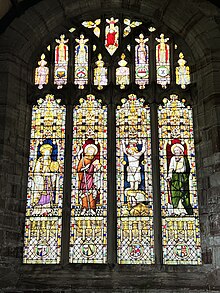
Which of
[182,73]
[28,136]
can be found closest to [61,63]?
[28,136]

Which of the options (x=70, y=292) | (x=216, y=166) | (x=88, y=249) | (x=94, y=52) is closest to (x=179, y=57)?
(x=94, y=52)

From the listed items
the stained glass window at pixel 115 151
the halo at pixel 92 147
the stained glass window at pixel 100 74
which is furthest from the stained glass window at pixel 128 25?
the halo at pixel 92 147

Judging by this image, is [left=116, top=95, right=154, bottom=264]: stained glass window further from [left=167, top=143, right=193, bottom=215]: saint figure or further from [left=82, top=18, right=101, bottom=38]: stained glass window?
[left=82, top=18, right=101, bottom=38]: stained glass window

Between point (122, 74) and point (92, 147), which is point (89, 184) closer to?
point (92, 147)

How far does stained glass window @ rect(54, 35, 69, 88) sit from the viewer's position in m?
9.87

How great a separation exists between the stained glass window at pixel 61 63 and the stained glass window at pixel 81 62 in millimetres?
217

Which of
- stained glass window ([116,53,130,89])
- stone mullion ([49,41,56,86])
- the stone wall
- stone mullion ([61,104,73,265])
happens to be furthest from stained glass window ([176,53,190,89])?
stone mullion ([49,41,56,86])

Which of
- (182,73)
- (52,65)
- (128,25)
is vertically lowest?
(182,73)

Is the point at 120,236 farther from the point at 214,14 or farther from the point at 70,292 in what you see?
the point at 214,14

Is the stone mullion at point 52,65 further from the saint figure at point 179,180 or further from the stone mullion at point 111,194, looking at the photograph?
the saint figure at point 179,180

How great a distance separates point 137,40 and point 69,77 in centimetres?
159

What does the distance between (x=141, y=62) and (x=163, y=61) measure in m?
0.43

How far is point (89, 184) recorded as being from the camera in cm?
898

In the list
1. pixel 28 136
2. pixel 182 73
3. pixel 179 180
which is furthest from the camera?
pixel 182 73
